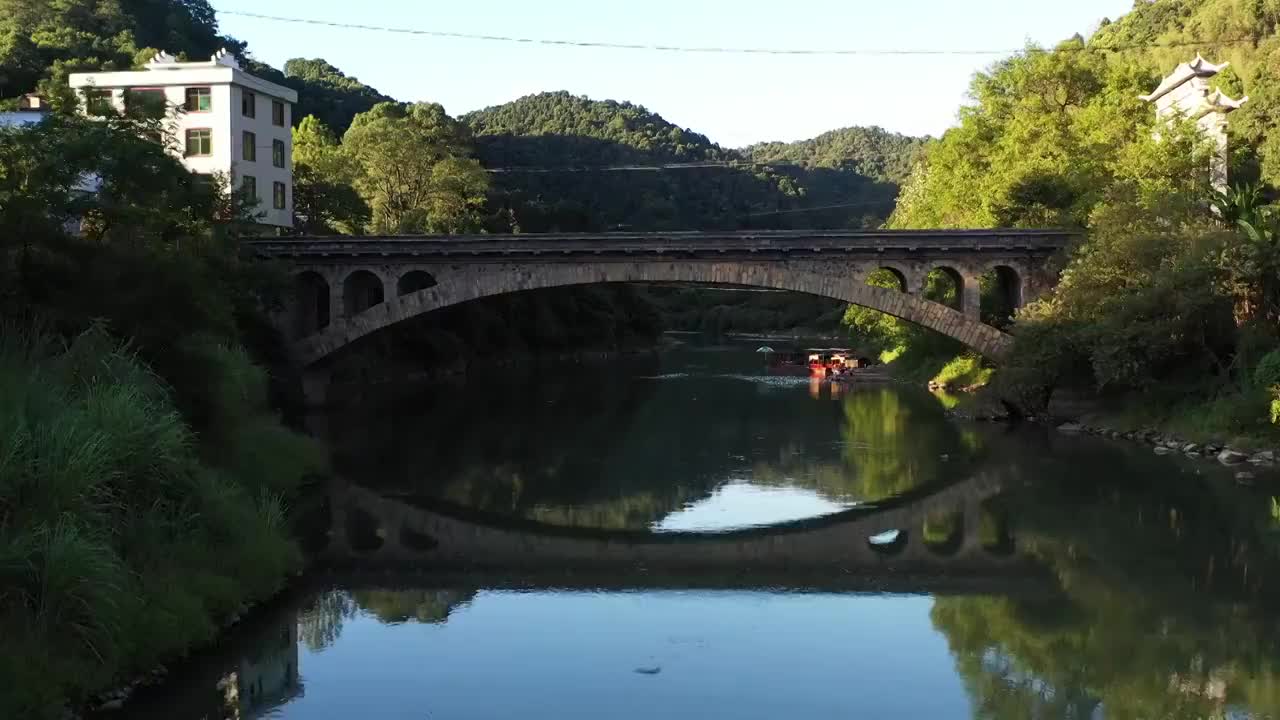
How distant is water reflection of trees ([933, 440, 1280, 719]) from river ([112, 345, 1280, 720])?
0.05 m

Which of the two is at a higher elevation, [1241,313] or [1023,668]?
[1241,313]

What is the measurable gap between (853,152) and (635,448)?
4756 inches

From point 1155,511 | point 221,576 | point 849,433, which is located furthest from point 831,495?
point 221,576

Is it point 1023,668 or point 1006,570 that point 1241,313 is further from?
point 1023,668

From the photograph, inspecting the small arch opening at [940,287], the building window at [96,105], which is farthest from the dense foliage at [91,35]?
the small arch opening at [940,287]

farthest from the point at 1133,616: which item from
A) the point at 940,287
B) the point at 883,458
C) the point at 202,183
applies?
the point at 940,287

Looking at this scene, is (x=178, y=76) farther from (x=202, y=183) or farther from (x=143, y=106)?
(x=143, y=106)

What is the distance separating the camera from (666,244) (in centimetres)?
4169

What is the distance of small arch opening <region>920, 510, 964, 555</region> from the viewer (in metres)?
22.1

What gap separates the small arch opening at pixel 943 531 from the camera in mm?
22125

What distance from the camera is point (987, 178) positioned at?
50969 mm

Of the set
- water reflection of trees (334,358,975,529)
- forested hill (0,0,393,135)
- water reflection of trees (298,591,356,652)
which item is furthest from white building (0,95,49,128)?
water reflection of trees (298,591,356,652)

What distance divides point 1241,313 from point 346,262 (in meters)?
26.2

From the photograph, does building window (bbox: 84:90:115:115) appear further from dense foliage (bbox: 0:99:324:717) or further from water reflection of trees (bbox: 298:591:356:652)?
water reflection of trees (bbox: 298:591:356:652)
